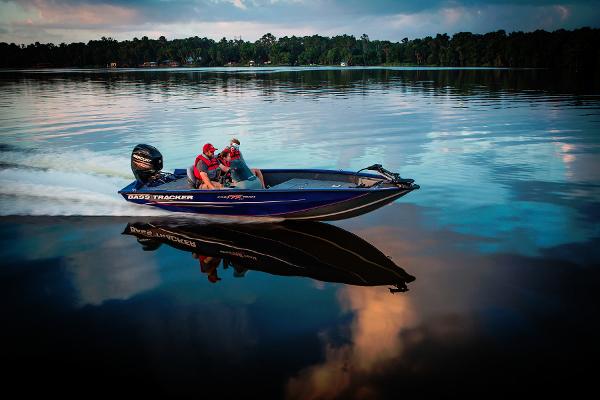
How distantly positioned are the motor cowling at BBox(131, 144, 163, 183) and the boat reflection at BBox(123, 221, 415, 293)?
5.41ft

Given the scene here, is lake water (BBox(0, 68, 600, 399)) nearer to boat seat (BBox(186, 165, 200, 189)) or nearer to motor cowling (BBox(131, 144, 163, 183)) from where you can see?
boat seat (BBox(186, 165, 200, 189))

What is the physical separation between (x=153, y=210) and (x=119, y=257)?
11.2 feet

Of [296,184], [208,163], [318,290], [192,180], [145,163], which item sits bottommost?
[318,290]

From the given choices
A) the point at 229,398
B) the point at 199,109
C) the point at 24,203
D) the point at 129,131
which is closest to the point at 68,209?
the point at 24,203

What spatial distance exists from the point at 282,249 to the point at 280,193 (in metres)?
1.52

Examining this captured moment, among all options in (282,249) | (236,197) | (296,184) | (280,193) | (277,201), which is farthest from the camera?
(296,184)

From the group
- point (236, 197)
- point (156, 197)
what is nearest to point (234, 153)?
point (236, 197)

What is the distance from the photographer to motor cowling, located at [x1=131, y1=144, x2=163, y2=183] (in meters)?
14.7

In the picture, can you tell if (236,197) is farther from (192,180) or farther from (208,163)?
(192,180)

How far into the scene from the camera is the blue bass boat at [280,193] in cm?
1204

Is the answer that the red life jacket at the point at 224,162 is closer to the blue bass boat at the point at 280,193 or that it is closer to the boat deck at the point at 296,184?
the blue bass boat at the point at 280,193

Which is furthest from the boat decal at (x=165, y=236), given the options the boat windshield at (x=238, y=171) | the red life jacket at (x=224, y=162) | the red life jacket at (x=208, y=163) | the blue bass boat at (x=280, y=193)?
the red life jacket at (x=224, y=162)

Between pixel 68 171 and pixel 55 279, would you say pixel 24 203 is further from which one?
pixel 55 279

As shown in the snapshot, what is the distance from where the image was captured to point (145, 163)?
14680 mm
